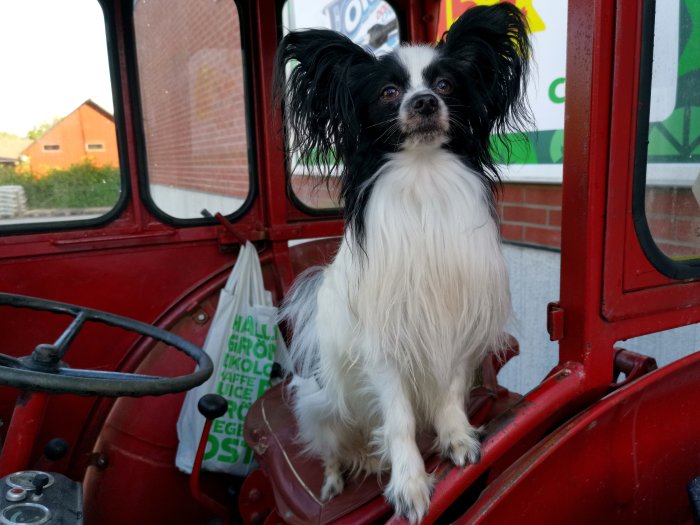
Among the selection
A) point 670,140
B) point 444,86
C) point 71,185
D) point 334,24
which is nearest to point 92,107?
point 71,185

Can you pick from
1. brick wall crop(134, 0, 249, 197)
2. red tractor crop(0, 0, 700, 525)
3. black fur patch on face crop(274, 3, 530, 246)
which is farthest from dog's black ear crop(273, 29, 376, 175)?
brick wall crop(134, 0, 249, 197)

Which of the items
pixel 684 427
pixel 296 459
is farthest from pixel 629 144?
pixel 296 459

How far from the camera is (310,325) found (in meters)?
1.78

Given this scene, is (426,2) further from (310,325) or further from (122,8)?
(310,325)

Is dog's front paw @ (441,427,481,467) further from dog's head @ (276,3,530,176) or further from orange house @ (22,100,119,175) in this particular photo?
orange house @ (22,100,119,175)

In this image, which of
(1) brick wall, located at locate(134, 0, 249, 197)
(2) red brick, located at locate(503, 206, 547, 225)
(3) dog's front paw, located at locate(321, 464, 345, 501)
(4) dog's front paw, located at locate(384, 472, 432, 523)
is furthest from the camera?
(2) red brick, located at locate(503, 206, 547, 225)

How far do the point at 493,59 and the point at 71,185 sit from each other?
1.48 meters

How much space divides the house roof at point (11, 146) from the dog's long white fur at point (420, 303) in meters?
1.18

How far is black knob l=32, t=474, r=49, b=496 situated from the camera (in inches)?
42.9

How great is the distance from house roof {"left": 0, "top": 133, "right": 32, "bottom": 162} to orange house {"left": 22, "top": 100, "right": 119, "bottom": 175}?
0.02 metres

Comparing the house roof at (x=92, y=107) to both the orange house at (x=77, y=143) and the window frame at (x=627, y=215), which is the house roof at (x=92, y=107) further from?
the window frame at (x=627, y=215)

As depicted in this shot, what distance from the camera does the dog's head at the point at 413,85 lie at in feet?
4.33

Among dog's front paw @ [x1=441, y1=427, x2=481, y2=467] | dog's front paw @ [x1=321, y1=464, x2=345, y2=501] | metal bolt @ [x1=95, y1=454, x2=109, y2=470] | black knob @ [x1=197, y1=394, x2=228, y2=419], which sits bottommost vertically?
metal bolt @ [x1=95, y1=454, x2=109, y2=470]

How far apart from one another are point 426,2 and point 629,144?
1.49 m
